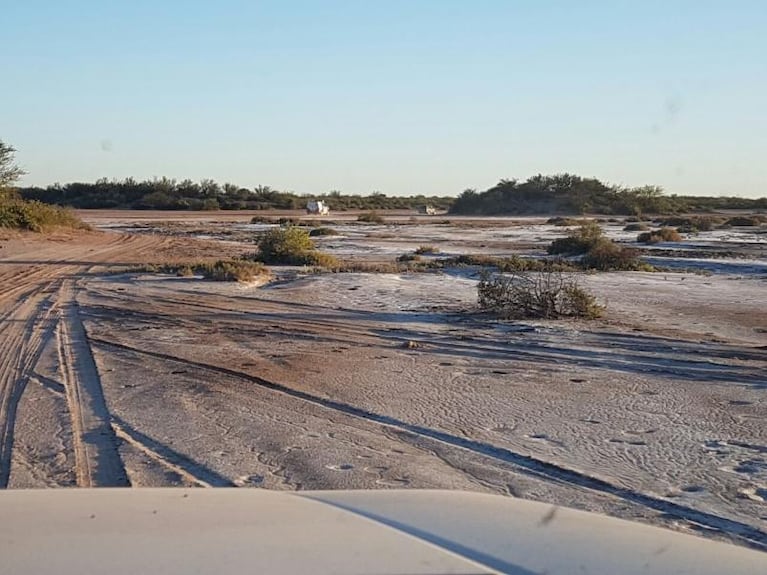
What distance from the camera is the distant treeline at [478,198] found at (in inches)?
3760

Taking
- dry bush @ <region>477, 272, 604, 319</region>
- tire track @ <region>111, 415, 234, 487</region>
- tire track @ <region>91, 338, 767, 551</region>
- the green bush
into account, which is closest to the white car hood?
tire track @ <region>91, 338, 767, 551</region>

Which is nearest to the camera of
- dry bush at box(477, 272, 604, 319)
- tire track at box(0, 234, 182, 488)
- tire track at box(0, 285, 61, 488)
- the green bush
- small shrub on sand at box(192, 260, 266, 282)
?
tire track at box(0, 234, 182, 488)

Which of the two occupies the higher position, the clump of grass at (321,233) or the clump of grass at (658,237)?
the clump of grass at (658,237)

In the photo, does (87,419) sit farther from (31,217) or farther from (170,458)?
(31,217)

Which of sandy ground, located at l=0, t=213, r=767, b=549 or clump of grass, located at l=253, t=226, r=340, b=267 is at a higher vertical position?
clump of grass, located at l=253, t=226, r=340, b=267

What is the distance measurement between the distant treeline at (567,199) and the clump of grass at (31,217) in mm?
53029

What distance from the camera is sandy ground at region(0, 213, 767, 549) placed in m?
7.25

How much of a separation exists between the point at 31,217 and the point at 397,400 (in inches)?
1571

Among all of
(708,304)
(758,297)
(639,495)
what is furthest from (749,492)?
(758,297)

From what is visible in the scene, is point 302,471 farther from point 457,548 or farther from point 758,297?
point 758,297

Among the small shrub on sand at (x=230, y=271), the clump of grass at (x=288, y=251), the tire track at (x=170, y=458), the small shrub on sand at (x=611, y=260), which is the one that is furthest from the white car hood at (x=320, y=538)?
the clump of grass at (x=288, y=251)

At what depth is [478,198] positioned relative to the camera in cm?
10388

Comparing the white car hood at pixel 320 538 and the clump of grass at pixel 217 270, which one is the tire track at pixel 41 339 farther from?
the white car hood at pixel 320 538

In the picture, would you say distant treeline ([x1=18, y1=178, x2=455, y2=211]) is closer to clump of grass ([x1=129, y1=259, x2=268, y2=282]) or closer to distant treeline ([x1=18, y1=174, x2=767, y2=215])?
distant treeline ([x1=18, y1=174, x2=767, y2=215])
